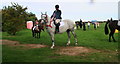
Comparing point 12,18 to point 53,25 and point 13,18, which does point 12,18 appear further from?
point 53,25

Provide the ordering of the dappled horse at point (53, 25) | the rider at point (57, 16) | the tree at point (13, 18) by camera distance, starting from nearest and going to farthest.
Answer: the dappled horse at point (53, 25), the rider at point (57, 16), the tree at point (13, 18)

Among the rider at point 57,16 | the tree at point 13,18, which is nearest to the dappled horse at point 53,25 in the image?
the rider at point 57,16

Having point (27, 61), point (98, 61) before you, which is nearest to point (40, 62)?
point (27, 61)

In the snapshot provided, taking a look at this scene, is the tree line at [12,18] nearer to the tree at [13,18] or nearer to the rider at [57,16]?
the tree at [13,18]

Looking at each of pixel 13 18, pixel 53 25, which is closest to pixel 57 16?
pixel 53 25

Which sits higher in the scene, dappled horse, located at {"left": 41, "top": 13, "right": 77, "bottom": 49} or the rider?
the rider

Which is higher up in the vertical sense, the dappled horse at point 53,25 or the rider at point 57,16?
the rider at point 57,16

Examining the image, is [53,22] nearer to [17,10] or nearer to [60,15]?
[60,15]

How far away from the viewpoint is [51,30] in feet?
48.3

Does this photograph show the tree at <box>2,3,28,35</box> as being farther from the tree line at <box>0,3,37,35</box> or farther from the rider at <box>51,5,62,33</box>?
the rider at <box>51,5,62,33</box>

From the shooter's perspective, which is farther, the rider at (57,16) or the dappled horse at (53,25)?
the rider at (57,16)

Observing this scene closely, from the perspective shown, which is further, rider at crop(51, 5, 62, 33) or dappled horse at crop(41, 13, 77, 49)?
rider at crop(51, 5, 62, 33)

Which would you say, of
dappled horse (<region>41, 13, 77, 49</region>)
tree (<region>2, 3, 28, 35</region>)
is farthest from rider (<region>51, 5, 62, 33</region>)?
tree (<region>2, 3, 28, 35</region>)

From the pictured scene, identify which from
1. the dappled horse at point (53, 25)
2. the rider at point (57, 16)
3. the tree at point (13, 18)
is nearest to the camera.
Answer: the dappled horse at point (53, 25)
